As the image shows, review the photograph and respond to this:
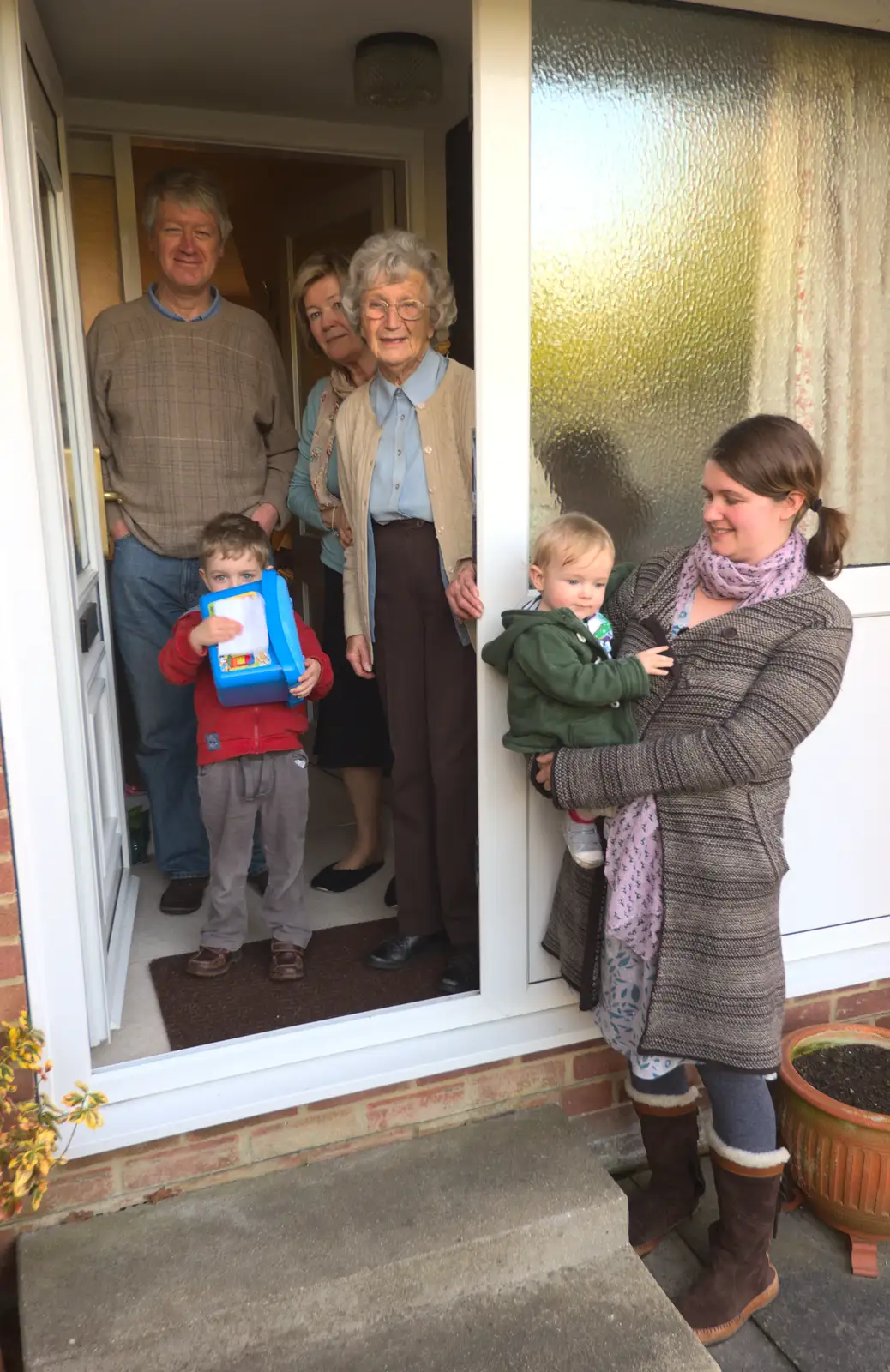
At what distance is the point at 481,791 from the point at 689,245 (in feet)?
3.88

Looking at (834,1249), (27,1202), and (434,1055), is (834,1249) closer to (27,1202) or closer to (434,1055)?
(434,1055)

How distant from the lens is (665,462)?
7.23 ft

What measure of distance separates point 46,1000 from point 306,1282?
0.68 m

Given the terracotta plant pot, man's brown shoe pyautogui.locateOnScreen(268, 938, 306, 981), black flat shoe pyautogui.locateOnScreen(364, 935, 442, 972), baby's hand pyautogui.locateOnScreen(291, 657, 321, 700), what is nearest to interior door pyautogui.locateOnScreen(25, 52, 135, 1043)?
man's brown shoe pyautogui.locateOnScreen(268, 938, 306, 981)

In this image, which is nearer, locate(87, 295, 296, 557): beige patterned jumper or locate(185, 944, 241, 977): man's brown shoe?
locate(185, 944, 241, 977): man's brown shoe

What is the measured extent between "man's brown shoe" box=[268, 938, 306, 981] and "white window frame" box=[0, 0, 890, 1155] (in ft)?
1.15

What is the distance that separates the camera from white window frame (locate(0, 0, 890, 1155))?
180 cm

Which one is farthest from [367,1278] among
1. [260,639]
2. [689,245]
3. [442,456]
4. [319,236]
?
[319,236]

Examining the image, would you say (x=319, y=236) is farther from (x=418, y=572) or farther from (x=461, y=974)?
(x=461, y=974)

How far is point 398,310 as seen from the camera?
2.24m

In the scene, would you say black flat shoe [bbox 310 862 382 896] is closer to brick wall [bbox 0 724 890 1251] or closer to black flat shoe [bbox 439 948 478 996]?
black flat shoe [bbox 439 948 478 996]

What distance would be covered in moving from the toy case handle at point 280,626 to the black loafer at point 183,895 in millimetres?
972

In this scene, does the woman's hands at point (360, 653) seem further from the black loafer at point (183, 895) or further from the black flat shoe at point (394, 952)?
the black loafer at point (183, 895)

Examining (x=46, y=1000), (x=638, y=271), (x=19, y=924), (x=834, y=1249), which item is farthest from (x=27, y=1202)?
(x=638, y=271)
